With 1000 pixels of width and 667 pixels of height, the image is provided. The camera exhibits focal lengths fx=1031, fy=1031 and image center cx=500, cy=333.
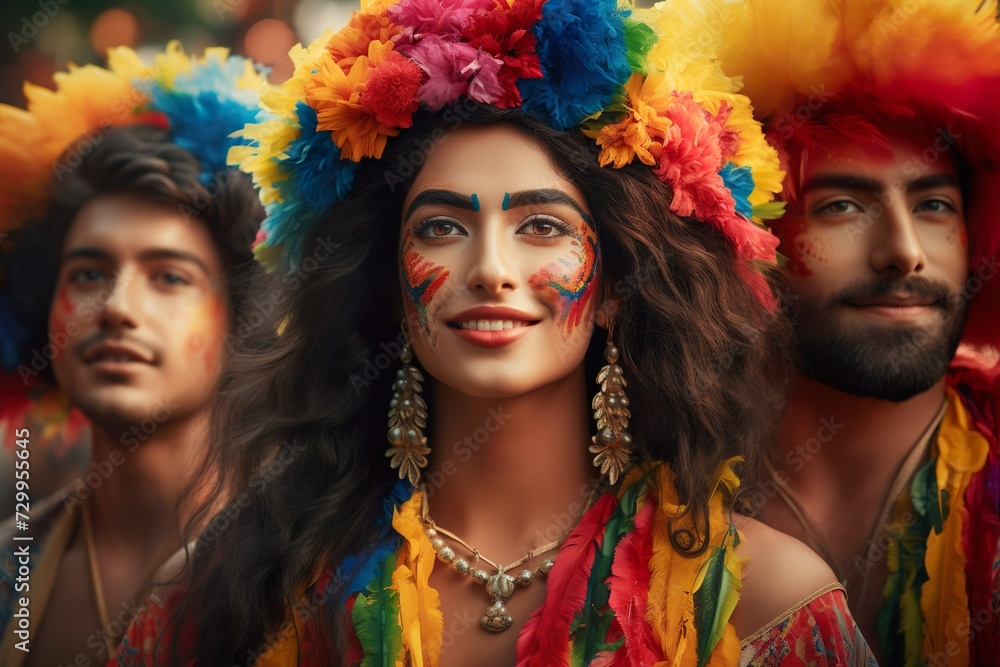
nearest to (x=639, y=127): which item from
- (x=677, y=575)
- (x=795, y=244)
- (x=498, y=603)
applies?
(x=795, y=244)

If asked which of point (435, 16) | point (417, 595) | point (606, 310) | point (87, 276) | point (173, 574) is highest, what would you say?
point (435, 16)

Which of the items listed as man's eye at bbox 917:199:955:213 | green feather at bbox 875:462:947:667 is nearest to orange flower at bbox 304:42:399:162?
man's eye at bbox 917:199:955:213

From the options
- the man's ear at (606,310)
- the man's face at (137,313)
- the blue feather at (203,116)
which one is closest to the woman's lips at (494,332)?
the man's ear at (606,310)

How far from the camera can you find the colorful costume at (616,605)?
230cm

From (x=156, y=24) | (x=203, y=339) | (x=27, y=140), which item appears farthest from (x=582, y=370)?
(x=156, y=24)

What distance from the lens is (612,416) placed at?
259 cm

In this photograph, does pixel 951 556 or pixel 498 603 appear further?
pixel 951 556

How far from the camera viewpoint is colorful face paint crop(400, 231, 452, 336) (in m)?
2.45

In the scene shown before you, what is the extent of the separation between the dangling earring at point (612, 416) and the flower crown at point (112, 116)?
5.21 ft

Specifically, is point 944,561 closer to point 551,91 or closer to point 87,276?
point 551,91

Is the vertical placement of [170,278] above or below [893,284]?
above

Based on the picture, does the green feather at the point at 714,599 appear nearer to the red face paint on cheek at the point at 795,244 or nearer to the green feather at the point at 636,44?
the red face paint on cheek at the point at 795,244

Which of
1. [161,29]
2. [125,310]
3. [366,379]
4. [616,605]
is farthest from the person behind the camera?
[161,29]

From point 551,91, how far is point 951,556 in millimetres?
1589
